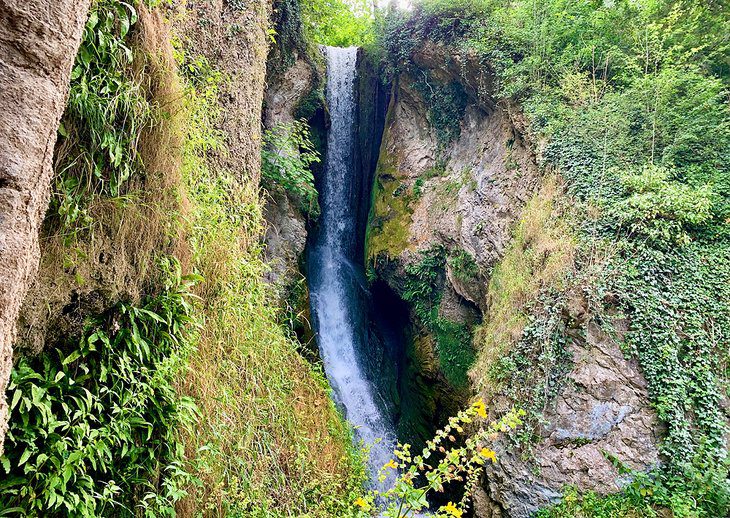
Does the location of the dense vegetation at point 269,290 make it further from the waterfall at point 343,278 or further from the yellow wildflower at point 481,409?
the waterfall at point 343,278

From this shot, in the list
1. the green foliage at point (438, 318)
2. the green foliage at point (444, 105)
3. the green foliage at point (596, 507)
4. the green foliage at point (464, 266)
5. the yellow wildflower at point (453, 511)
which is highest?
the green foliage at point (444, 105)

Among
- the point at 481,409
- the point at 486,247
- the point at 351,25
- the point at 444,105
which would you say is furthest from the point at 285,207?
the point at 351,25

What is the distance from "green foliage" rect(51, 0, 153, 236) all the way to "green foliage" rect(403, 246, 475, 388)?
21.0 feet

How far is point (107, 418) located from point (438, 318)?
6806 millimetres

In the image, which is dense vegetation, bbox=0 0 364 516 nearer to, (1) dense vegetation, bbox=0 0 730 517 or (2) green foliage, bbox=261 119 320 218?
(1) dense vegetation, bbox=0 0 730 517

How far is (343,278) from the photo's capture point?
1043 cm

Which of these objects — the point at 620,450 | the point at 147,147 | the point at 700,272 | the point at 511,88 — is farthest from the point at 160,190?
the point at 511,88

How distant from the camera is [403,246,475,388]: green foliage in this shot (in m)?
7.50

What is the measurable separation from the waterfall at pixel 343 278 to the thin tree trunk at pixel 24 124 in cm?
615

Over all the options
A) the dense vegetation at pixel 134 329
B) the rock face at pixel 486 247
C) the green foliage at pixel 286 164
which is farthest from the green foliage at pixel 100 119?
the rock face at pixel 486 247

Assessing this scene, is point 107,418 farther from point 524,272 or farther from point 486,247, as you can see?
point 486,247

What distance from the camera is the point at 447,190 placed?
9.33 meters

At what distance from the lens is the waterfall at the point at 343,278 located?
8203 millimetres

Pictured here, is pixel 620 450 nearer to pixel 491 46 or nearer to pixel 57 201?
pixel 57 201
